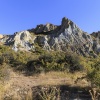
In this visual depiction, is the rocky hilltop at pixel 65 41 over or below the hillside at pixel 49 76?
over

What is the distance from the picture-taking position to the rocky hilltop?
146ft

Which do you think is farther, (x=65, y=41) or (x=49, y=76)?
(x=65, y=41)

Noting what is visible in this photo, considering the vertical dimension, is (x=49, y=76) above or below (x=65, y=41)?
below

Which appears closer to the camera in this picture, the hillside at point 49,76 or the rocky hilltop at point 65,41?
the hillside at point 49,76

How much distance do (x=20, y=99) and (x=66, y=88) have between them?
244 cm

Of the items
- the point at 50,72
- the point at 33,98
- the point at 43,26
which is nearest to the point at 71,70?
the point at 50,72

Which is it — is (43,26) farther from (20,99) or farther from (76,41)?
(20,99)

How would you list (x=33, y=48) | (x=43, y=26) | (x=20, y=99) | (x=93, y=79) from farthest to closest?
(x=43, y=26) → (x=33, y=48) → (x=93, y=79) → (x=20, y=99)

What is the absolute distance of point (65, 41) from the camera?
47.1 meters

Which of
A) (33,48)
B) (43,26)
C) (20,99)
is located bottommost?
(20,99)

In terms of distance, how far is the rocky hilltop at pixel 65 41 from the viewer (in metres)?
44.5

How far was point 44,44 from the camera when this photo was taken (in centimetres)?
4681

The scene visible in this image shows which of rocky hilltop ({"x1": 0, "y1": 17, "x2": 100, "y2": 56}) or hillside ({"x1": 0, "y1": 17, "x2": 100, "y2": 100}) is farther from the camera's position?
rocky hilltop ({"x1": 0, "y1": 17, "x2": 100, "y2": 56})

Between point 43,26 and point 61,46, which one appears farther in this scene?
point 43,26
